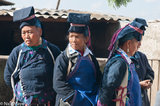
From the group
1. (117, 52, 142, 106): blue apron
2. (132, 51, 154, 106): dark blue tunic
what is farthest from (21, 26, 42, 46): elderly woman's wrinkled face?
(132, 51, 154, 106): dark blue tunic

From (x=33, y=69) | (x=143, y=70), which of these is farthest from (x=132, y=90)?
(x=33, y=69)

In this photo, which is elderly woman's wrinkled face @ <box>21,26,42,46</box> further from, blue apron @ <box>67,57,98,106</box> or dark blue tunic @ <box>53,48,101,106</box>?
blue apron @ <box>67,57,98,106</box>

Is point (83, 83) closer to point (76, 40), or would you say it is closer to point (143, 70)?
point (76, 40)

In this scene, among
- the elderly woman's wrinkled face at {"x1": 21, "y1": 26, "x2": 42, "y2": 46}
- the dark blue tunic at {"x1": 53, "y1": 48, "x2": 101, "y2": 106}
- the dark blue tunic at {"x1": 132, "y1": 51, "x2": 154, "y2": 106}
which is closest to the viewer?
the dark blue tunic at {"x1": 53, "y1": 48, "x2": 101, "y2": 106}

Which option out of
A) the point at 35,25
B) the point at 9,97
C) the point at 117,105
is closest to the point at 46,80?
the point at 35,25

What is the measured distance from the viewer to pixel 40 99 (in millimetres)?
2533

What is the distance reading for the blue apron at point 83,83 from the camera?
2.29 m

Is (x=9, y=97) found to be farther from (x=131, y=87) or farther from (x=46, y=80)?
(x=131, y=87)

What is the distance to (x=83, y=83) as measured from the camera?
7.63ft

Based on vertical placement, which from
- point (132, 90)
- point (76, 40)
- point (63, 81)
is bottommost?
point (132, 90)

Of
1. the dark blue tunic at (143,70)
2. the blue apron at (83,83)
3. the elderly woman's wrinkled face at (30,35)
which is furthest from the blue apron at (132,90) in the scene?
the elderly woman's wrinkled face at (30,35)

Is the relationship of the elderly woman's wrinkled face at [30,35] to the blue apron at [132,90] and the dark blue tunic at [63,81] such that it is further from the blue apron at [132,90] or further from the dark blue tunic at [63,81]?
the blue apron at [132,90]

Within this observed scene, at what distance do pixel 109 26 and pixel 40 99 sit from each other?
650 cm

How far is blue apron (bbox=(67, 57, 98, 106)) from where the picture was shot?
2295 mm
